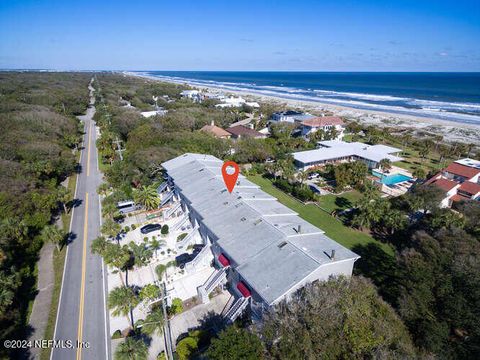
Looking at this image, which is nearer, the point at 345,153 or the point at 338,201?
the point at 338,201

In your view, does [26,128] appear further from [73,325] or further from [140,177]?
[73,325]

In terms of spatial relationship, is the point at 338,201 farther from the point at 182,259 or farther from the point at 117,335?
the point at 117,335

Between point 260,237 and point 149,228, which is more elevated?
point 260,237

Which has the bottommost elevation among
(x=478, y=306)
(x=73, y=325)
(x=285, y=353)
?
(x=73, y=325)

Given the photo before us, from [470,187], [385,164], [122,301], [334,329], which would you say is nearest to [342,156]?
[385,164]

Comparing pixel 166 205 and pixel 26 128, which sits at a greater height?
pixel 26 128

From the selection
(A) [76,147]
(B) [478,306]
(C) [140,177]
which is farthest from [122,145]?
(B) [478,306]
